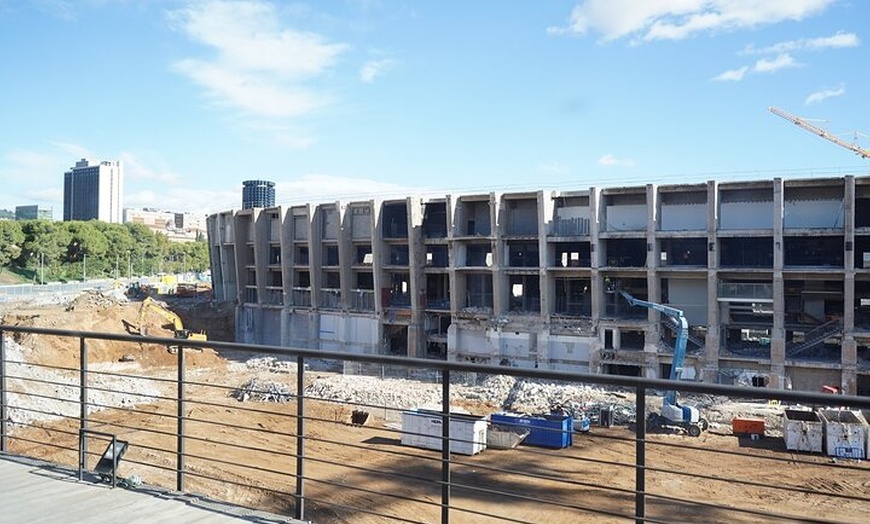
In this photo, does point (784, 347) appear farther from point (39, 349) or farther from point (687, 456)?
point (39, 349)

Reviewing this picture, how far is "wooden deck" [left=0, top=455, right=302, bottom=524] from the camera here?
4.20m

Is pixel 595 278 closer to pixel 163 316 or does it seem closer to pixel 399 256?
pixel 399 256

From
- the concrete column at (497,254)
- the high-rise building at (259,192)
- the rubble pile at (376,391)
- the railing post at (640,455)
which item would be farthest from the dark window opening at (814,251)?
the high-rise building at (259,192)

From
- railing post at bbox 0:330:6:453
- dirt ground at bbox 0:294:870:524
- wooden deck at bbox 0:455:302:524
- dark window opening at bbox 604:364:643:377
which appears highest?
railing post at bbox 0:330:6:453

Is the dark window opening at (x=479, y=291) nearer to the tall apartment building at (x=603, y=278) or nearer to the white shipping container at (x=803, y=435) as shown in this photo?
the tall apartment building at (x=603, y=278)

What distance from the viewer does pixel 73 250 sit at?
89.4 metres

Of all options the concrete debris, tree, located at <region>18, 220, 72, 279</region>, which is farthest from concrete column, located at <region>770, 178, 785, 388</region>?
tree, located at <region>18, 220, 72, 279</region>

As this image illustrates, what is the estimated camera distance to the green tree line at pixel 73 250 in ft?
261

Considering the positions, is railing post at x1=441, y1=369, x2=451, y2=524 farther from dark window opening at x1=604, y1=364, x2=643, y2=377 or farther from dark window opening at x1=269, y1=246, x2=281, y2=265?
dark window opening at x1=269, y1=246, x2=281, y2=265

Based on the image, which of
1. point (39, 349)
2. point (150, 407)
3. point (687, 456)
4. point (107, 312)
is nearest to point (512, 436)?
point (687, 456)

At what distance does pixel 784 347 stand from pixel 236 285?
41.5 metres

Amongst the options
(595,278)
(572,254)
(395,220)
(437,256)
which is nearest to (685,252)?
(595,278)

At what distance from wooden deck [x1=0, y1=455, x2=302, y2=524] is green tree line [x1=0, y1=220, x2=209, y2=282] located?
Answer: 85.5m

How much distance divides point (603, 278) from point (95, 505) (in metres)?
36.4
